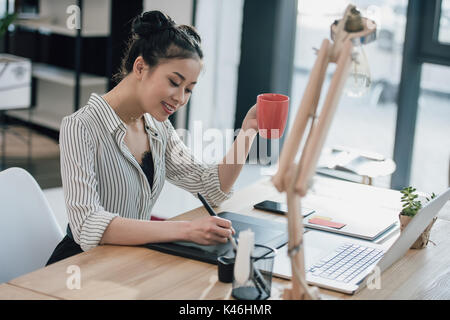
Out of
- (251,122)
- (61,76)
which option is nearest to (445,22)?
(251,122)

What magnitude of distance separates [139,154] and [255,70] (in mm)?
2955

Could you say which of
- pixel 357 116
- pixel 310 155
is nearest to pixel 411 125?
pixel 357 116

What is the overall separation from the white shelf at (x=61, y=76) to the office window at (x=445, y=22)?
241cm

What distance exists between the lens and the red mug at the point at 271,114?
75.4 inches

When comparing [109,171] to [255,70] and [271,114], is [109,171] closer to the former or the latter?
[271,114]

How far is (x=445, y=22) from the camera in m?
4.00

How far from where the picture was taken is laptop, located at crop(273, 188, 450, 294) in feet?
5.04

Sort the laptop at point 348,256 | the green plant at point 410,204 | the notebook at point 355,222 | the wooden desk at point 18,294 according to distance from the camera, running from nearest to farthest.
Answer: the wooden desk at point 18,294 → the laptop at point 348,256 → the green plant at point 410,204 → the notebook at point 355,222

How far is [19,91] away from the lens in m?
4.54

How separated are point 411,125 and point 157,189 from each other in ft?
8.44

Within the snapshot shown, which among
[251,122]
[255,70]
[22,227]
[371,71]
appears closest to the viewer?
[22,227]

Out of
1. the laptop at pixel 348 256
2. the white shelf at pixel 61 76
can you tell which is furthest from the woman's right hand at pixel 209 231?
the white shelf at pixel 61 76

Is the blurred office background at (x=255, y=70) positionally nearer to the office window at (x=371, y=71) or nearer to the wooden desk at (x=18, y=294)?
the office window at (x=371, y=71)

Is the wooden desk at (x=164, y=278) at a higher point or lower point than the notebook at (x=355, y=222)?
lower
